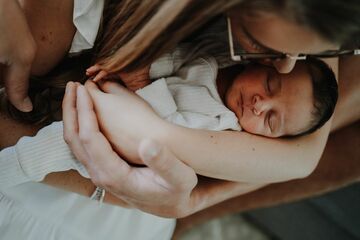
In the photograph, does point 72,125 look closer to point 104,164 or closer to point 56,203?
point 104,164

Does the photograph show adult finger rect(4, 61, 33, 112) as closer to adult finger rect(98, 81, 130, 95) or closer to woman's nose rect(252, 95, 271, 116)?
adult finger rect(98, 81, 130, 95)

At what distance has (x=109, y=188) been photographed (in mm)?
962

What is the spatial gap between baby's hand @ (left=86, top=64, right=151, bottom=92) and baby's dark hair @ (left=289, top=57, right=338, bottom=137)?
1.11 ft

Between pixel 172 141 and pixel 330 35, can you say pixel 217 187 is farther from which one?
pixel 330 35

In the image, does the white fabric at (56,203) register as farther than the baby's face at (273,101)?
No

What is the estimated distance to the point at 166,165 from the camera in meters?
0.79

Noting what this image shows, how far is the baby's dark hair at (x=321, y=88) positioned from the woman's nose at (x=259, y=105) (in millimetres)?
100

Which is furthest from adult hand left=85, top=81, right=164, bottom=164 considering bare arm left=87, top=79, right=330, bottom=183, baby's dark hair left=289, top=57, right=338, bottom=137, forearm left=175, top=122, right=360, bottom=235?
Answer: forearm left=175, top=122, right=360, bottom=235

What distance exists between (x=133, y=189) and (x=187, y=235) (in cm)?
104

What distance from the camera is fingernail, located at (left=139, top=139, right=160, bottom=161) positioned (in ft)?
2.35

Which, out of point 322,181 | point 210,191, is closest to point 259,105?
point 210,191

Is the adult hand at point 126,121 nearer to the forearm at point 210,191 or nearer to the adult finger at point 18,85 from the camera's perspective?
the adult finger at point 18,85

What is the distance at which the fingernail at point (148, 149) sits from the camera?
718 mm

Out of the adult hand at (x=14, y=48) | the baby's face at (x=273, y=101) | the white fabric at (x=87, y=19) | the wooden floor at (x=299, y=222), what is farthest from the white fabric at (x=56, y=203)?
the wooden floor at (x=299, y=222)
